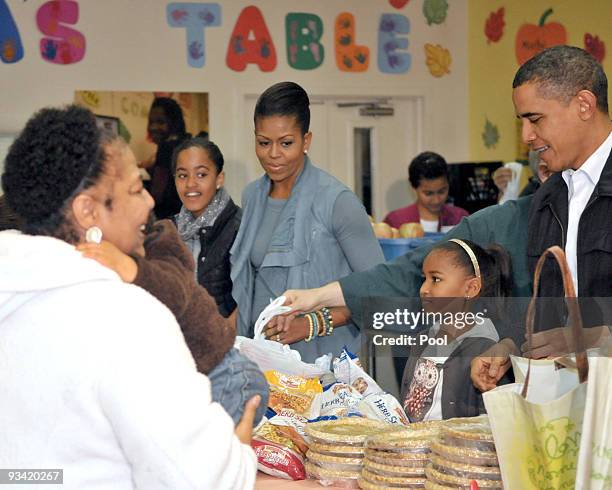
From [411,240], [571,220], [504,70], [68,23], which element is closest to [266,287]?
[571,220]

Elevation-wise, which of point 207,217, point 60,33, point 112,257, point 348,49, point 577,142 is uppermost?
point 60,33

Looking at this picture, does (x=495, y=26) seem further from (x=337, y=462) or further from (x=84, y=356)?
(x=84, y=356)

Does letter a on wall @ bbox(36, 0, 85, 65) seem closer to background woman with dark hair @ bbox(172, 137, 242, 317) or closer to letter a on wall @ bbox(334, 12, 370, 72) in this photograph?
letter a on wall @ bbox(334, 12, 370, 72)

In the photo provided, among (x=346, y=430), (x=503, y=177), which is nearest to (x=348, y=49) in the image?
(x=503, y=177)

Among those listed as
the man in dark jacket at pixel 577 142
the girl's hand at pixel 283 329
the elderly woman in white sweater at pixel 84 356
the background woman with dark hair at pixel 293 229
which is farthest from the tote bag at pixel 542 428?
the background woman with dark hair at pixel 293 229

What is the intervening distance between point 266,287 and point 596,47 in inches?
161

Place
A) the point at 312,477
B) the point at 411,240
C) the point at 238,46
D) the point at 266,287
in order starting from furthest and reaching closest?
the point at 238,46 → the point at 411,240 → the point at 266,287 → the point at 312,477

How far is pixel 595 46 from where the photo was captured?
6.53 meters

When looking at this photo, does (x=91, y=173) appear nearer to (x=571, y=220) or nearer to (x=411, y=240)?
(x=571, y=220)

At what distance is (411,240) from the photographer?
5047 mm

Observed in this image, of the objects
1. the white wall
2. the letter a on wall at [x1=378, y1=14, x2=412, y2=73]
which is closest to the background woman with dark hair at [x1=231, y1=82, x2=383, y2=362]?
the white wall

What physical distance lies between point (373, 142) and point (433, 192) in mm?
1883

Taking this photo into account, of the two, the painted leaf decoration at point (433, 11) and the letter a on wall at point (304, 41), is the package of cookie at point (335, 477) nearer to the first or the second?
the letter a on wall at point (304, 41)

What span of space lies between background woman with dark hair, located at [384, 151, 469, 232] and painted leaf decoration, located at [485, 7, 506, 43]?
1812mm
